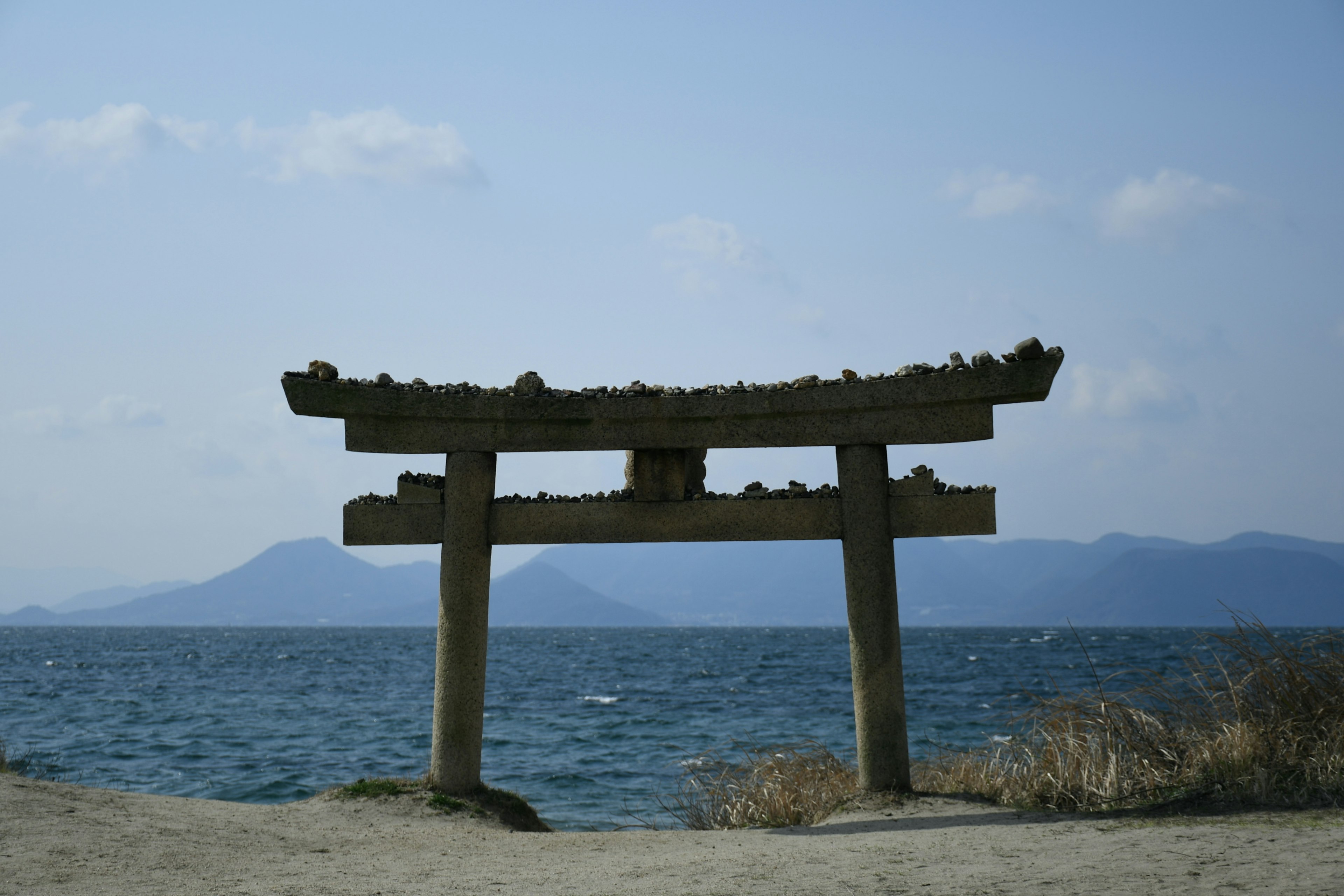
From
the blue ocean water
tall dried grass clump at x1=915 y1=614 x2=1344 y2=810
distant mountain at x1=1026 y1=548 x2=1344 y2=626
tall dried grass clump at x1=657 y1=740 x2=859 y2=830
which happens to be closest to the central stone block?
tall dried grass clump at x1=657 y1=740 x2=859 y2=830

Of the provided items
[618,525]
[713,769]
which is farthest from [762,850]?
[713,769]

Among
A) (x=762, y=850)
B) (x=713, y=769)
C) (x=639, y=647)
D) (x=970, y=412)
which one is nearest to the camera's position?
(x=762, y=850)

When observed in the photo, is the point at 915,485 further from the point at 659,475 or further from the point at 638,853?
the point at 638,853

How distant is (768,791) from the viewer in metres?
8.81

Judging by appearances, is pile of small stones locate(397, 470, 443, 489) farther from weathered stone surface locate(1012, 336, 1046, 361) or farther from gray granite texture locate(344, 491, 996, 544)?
weathered stone surface locate(1012, 336, 1046, 361)

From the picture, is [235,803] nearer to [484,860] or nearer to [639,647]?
[484,860]

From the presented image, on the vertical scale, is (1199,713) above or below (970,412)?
below

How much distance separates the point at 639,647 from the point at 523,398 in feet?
208

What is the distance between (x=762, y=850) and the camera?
19.7 feet

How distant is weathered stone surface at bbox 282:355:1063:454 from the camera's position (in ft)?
23.9

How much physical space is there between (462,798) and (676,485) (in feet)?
10.4

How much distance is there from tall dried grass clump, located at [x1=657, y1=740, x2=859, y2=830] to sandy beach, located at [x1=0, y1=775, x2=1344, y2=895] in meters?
1.08

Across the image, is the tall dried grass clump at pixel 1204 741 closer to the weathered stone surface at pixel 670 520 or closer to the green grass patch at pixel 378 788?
the weathered stone surface at pixel 670 520

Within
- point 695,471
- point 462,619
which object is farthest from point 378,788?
point 695,471
